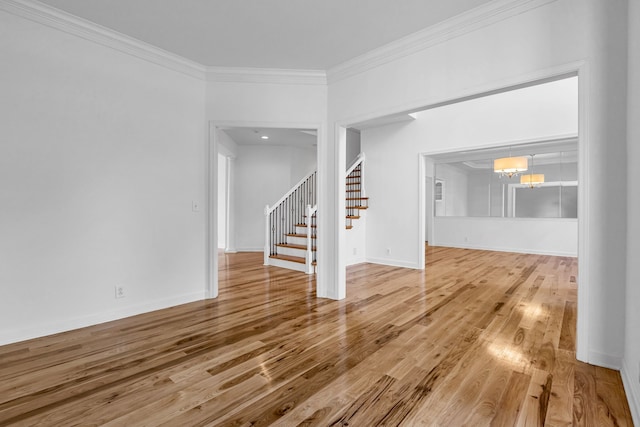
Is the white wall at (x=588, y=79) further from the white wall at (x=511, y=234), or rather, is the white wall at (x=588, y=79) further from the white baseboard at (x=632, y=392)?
the white wall at (x=511, y=234)

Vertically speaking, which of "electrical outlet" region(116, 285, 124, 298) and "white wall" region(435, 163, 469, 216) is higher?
"white wall" region(435, 163, 469, 216)

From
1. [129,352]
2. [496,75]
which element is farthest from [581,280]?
[129,352]

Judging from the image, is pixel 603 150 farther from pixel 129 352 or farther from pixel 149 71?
pixel 149 71

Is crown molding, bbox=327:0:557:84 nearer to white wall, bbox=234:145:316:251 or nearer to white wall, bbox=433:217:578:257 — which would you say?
white wall, bbox=234:145:316:251

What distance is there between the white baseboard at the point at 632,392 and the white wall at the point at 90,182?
3690 mm

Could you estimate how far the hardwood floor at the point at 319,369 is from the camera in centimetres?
164

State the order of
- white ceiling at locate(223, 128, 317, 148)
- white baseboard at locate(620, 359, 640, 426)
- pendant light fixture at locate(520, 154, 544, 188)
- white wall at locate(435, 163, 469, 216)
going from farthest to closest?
white wall at locate(435, 163, 469, 216) → pendant light fixture at locate(520, 154, 544, 188) → white ceiling at locate(223, 128, 317, 148) → white baseboard at locate(620, 359, 640, 426)

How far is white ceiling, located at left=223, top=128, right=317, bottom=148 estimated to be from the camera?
674 cm

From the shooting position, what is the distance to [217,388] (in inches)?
73.7

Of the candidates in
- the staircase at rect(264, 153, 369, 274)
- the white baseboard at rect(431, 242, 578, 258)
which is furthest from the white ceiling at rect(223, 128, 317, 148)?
the white baseboard at rect(431, 242, 578, 258)

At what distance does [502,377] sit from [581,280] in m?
0.90

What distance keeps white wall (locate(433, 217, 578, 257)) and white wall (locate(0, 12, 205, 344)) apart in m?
7.72

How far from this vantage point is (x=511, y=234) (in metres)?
8.21

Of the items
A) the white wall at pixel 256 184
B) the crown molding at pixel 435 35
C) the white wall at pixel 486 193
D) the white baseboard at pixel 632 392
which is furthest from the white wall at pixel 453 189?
the white baseboard at pixel 632 392
